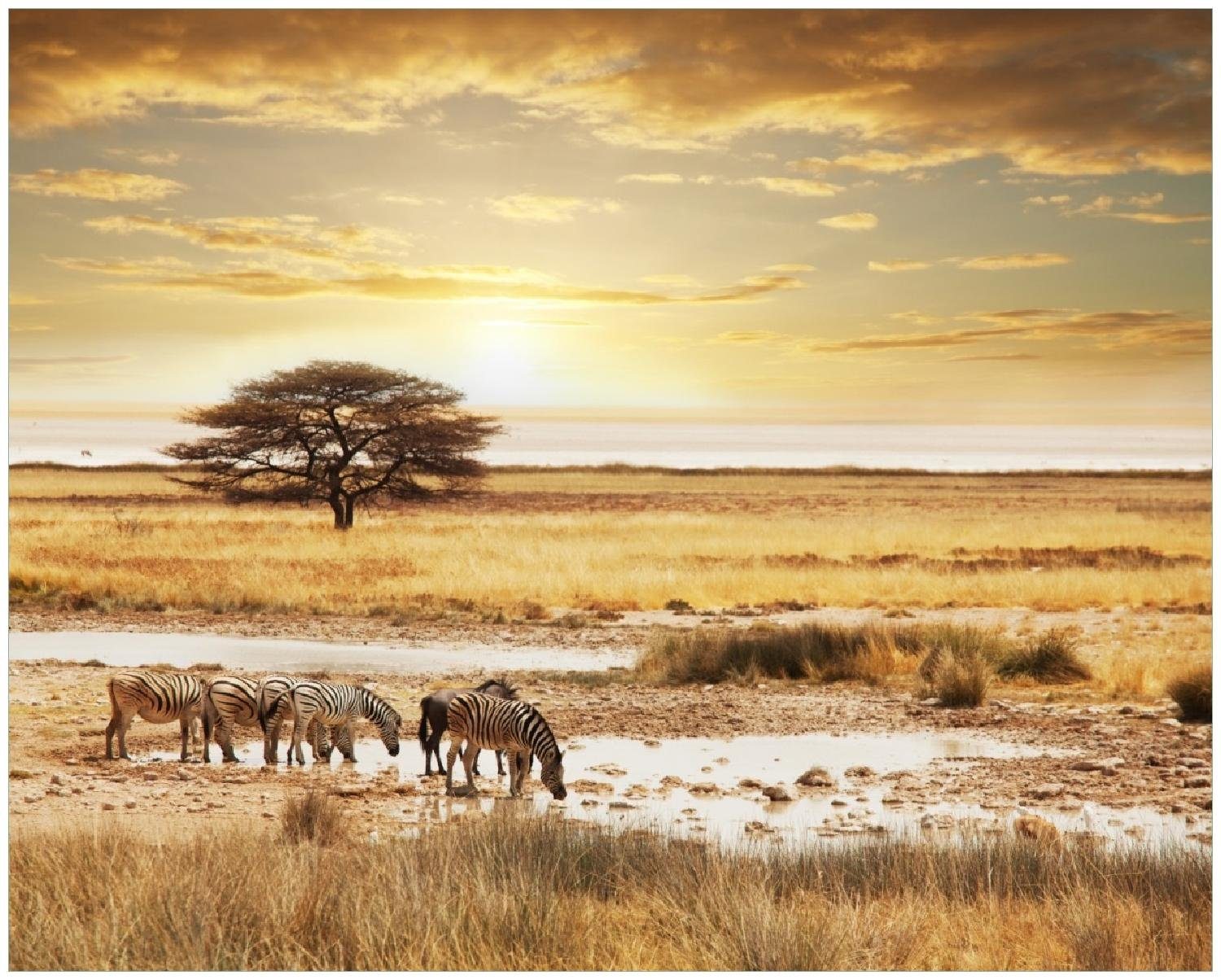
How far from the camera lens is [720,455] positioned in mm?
139875

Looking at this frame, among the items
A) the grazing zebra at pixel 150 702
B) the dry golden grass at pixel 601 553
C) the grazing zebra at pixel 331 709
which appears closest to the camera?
the grazing zebra at pixel 331 709

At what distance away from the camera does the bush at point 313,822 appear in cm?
824

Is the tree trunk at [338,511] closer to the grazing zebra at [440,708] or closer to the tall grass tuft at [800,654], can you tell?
the tall grass tuft at [800,654]

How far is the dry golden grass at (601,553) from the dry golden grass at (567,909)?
60.5 ft

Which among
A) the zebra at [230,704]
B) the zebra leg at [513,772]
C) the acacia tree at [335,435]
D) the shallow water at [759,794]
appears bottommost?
the shallow water at [759,794]

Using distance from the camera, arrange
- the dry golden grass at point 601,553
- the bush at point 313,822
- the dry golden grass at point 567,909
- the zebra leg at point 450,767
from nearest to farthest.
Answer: the dry golden grass at point 567,909
the bush at point 313,822
the zebra leg at point 450,767
the dry golden grass at point 601,553

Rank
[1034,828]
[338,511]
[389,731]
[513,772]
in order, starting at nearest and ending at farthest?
[1034,828], [513,772], [389,731], [338,511]

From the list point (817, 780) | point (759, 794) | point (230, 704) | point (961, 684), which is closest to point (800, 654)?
point (961, 684)

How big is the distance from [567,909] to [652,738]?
22.5 ft

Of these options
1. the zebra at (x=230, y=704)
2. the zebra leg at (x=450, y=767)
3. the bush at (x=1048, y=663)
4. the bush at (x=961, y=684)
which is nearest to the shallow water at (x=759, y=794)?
the zebra leg at (x=450, y=767)

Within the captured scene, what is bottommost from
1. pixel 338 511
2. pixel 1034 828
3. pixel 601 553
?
pixel 1034 828

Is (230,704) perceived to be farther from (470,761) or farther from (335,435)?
(335,435)

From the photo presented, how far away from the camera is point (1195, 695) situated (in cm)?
1464

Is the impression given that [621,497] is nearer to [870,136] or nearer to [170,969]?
[870,136]
